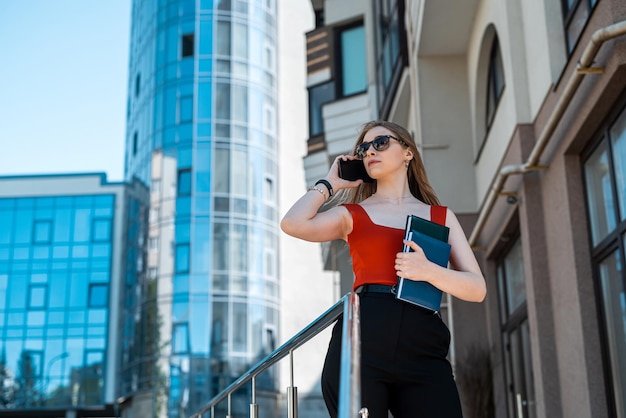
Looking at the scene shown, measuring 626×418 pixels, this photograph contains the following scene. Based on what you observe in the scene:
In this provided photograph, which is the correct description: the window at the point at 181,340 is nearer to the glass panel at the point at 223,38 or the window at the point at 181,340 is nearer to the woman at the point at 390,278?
the glass panel at the point at 223,38

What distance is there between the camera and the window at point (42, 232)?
47344 millimetres

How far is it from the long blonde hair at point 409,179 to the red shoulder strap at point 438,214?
0.15 m

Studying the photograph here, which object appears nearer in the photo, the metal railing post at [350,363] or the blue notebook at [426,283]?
the metal railing post at [350,363]

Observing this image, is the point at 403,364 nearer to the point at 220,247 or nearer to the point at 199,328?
the point at 199,328

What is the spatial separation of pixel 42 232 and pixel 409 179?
46.0 m

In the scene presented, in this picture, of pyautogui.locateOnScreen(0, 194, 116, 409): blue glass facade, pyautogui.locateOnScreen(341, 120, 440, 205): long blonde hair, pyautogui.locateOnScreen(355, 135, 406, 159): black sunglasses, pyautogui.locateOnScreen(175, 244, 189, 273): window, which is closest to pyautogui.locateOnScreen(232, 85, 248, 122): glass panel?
pyautogui.locateOnScreen(175, 244, 189, 273): window

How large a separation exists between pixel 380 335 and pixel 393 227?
45cm

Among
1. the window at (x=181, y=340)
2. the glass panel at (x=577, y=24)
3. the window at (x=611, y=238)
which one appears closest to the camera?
the window at (x=611, y=238)

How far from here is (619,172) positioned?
22.7ft

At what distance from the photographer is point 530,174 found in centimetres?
875

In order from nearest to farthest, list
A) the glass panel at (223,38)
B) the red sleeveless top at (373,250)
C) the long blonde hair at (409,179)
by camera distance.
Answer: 1. the red sleeveless top at (373,250)
2. the long blonde hair at (409,179)
3. the glass panel at (223,38)

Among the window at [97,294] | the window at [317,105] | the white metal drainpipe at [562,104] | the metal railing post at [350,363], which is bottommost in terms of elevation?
the metal railing post at [350,363]

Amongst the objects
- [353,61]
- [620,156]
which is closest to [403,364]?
[620,156]

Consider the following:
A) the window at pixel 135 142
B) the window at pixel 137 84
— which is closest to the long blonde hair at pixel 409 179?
the window at pixel 135 142
